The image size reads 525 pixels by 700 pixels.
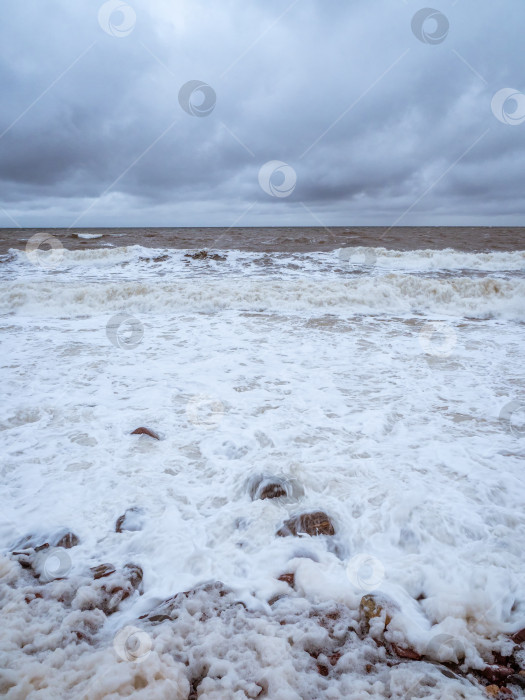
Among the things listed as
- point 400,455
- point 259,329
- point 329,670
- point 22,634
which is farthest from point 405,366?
point 22,634

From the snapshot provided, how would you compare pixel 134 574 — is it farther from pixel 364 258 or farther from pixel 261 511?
pixel 364 258

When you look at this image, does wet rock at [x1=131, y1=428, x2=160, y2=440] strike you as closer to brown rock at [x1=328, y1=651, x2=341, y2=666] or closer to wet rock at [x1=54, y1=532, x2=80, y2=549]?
wet rock at [x1=54, y1=532, x2=80, y2=549]

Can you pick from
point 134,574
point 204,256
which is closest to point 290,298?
point 134,574

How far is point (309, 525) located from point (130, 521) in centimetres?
160

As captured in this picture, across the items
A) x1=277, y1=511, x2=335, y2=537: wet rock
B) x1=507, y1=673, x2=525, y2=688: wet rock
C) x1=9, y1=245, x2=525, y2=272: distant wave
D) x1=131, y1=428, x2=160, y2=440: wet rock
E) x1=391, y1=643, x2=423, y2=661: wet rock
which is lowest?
x1=391, y1=643, x2=423, y2=661: wet rock

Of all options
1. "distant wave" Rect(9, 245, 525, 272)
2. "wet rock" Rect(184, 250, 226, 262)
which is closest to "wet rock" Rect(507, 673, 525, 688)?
A: "distant wave" Rect(9, 245, 525, 272)

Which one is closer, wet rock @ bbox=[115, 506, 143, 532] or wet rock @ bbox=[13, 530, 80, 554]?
wet rock @ bbox=[13, 530, 80, 554]

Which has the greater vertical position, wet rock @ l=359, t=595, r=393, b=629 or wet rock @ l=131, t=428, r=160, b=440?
wet rock @ l=131, t=428, r=160, b=440

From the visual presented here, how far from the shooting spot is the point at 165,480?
3.93m

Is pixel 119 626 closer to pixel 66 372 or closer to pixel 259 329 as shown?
pixel 66 372

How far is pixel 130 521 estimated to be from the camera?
3.38 meters

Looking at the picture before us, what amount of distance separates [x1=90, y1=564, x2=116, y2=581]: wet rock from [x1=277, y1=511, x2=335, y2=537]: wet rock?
136 cm

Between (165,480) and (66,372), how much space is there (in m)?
3.85

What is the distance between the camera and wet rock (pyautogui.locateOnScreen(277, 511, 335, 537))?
3.30 m
